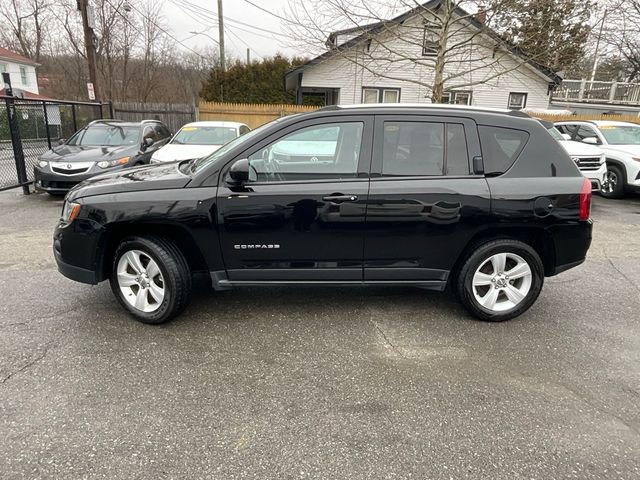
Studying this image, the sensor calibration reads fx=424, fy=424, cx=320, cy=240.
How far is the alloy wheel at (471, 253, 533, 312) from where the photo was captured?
11.9 feet

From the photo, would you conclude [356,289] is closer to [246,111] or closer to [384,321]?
[384,321]

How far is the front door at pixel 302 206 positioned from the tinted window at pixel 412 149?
0.57ft

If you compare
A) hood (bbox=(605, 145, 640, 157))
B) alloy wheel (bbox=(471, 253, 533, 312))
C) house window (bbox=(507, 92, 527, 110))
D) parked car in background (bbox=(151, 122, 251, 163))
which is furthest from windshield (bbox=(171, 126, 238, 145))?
house window (bbox=(507, 92, 527, 110))

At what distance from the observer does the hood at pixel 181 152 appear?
27.1ft

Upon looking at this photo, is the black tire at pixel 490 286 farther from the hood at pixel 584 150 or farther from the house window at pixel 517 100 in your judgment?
the house window at pixel 517 100

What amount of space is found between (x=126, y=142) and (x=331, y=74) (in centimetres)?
1267

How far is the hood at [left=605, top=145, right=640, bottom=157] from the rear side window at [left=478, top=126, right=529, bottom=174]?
25.7ft

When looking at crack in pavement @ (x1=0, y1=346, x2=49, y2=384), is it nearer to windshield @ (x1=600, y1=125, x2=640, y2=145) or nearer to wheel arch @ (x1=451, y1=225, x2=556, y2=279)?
wheel arch @ (x1=451, y1=225, x2=556, y2=279)

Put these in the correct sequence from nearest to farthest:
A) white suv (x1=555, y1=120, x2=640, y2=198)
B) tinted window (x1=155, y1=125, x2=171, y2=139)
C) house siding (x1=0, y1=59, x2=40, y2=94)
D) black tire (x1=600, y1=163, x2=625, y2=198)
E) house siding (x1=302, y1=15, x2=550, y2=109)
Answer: white suv (x1=555, y1=120, x2=640, y2=198)
black tire (x1=600, y1=163, x2=625, y2=198)
tinted window (x1=155, y1=125, x2=171, y2=139)
house siding (x1=302, y1=15, x2=550, y2=109)
house siding (x1=0, y1=59, x2=40, y2=94)

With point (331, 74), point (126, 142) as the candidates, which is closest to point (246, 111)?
point (331, 74)

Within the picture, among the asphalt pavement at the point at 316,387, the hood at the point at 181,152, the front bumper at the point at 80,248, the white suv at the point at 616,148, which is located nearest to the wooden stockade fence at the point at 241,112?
the hood at the point at 181,152

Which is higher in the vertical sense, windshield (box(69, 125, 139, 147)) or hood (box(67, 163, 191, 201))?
windshield (box(69, 125, 139, 147))

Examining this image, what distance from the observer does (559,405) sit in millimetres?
2688

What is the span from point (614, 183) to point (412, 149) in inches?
344
